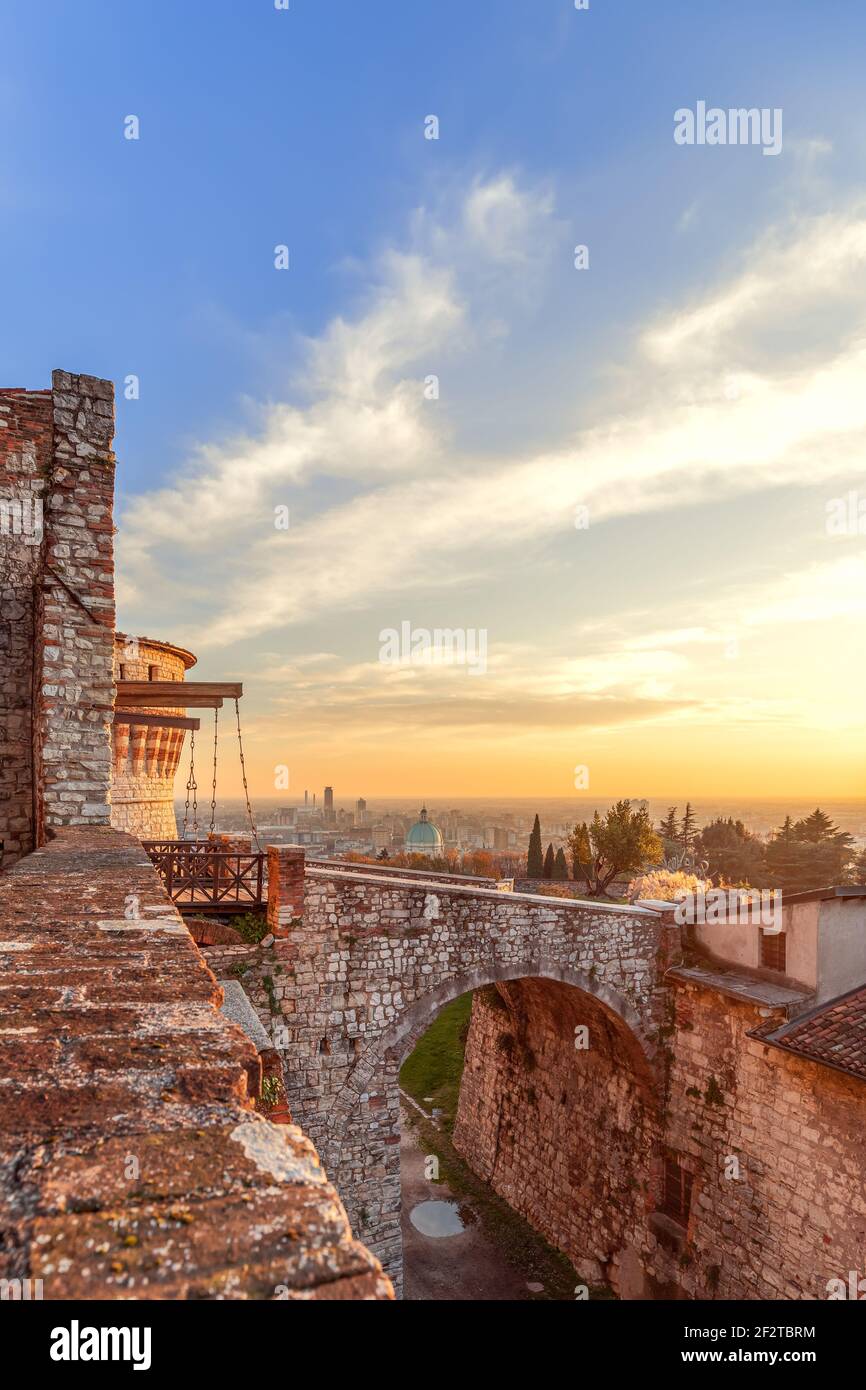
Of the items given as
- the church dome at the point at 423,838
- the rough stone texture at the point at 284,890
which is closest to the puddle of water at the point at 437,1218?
the rough stone texture at the point at 284,890

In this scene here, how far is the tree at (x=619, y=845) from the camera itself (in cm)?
3675

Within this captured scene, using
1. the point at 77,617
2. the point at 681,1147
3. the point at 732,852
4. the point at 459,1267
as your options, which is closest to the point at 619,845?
the point at 732,852

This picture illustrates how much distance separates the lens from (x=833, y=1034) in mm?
9523

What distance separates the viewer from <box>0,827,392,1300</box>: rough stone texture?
3.45 ft

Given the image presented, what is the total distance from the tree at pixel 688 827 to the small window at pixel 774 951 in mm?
50488

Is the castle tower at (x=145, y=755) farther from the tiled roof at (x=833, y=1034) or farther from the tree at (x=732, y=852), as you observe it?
the tree at (x=732, y=852)

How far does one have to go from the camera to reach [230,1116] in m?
1.53

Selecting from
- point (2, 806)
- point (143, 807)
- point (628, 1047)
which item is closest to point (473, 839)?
point (143, 807)

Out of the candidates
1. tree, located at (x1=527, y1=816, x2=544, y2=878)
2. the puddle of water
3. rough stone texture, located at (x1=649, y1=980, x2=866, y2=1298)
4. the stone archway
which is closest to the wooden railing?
the stone archway

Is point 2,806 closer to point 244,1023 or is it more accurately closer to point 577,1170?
point 244,1023

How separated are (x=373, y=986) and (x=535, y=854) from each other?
132 ft

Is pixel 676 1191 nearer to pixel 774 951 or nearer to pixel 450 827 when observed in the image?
pixel 774 951

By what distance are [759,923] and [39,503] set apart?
11.7 m

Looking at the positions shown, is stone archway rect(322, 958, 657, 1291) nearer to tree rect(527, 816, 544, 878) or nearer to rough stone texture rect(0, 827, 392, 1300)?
rough stone texture rect(0, 827, 392, 1300)
